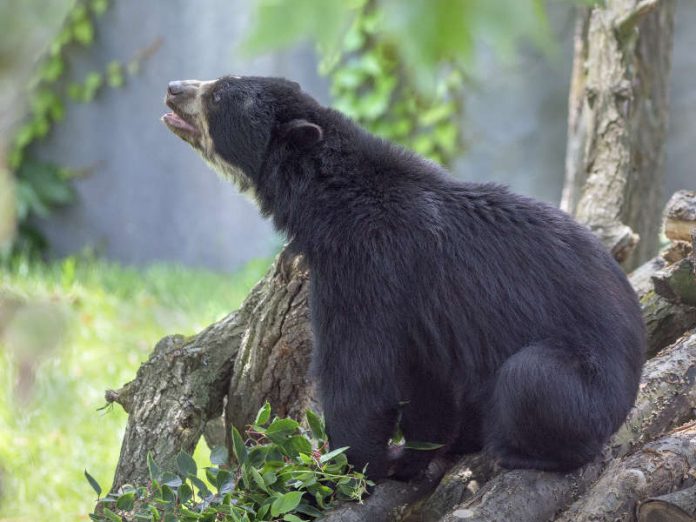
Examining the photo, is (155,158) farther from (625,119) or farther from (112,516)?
(112,516)

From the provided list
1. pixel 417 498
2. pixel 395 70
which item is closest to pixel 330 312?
pixel 417 498

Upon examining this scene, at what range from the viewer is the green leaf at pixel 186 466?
323cm

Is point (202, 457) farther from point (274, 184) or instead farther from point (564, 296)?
point (564, 296)

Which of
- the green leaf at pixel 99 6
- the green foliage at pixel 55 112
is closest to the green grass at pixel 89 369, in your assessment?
the green foliage at pixel 55 112

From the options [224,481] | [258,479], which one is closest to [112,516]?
[224,481]

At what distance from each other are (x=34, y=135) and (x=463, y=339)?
817cm

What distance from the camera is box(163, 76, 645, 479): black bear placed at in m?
2.96

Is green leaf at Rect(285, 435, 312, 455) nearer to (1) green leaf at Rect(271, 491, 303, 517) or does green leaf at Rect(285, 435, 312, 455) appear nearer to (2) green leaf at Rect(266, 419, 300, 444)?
(2) green leaf at Rect(266, 419, 300, 444)

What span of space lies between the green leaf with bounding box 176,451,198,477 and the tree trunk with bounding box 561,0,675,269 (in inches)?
101

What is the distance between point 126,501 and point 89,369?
3230 mm

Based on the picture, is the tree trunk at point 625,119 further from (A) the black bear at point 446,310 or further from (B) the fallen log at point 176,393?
(B) the fallen log at point 176,393

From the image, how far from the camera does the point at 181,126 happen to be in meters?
3.76

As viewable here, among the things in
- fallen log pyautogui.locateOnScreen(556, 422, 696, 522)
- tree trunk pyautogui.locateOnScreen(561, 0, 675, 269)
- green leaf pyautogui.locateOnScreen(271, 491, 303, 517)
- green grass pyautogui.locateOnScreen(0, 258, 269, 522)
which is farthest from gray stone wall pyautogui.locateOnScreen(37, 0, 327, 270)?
fallen log pyautogui.locateOnScreen(556, 422, 696, 522)

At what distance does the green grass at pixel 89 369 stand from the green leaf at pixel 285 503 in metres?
0.77
